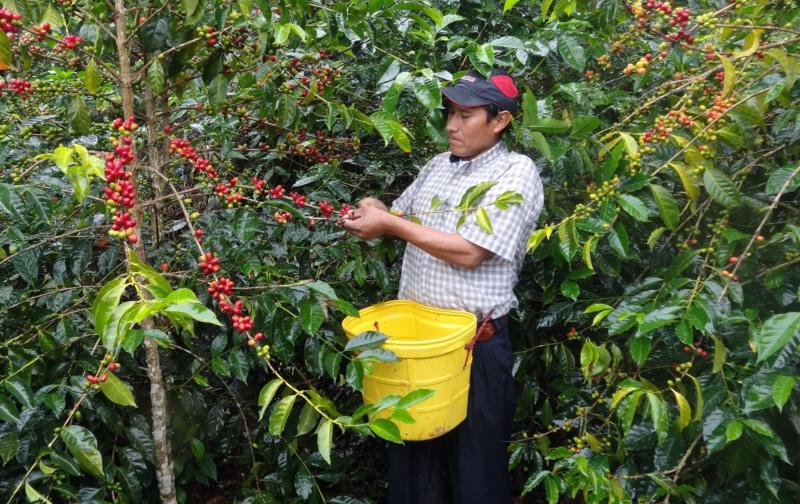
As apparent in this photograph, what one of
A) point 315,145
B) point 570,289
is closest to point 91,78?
point 315,145

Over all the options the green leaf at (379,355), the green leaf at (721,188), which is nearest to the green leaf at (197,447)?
the green leaf at (379,355)

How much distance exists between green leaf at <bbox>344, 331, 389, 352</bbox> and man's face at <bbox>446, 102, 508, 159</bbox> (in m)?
0.81

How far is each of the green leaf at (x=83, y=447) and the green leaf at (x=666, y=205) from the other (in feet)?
5.16

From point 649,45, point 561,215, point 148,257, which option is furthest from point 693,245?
point 148,257

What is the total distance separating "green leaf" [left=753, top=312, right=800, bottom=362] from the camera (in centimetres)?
116

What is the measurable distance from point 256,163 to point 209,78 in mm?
924

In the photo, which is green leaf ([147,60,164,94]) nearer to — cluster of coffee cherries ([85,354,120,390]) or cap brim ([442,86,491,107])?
cluster of coffee cherries ([85,354,120,390])

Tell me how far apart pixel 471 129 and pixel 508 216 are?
337 mm

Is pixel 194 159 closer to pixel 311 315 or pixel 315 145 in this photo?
pixel 311 315

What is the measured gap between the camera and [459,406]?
1.83 metres

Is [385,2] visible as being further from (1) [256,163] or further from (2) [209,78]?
(1) [256,163]

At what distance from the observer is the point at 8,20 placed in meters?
1.25

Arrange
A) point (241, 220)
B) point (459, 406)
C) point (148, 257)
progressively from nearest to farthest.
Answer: point (241, 220) < point (459, 406) < point (148, 257)

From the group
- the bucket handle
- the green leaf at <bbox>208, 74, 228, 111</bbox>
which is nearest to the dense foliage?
the green leaf at <bbox>208, 74, 228, 111</bbox>
